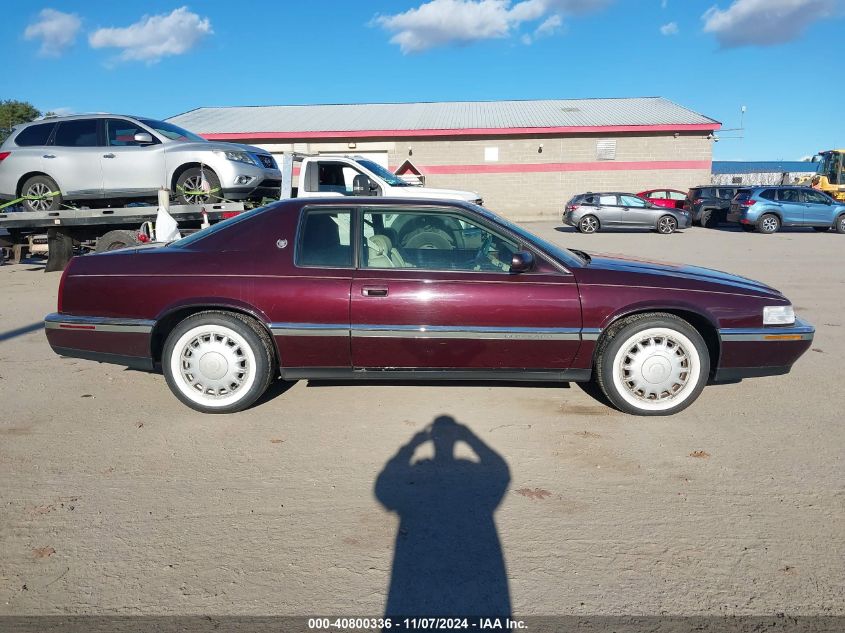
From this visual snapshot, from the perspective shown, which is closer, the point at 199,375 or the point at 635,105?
the point at 199,375

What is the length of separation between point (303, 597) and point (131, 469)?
1568 mm

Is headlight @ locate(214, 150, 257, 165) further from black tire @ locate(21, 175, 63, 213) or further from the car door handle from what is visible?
the car door handle

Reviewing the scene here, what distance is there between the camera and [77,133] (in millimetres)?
8836

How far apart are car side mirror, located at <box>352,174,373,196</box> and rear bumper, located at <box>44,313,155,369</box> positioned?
5865 mm

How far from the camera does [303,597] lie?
222 centimetres

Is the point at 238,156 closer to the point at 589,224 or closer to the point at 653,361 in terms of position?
the point at 653,361

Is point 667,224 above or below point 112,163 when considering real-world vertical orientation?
below

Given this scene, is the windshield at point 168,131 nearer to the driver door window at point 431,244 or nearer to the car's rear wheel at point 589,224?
the driver door window at point 431,244

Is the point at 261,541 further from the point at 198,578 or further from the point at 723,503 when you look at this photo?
the point at 723,503

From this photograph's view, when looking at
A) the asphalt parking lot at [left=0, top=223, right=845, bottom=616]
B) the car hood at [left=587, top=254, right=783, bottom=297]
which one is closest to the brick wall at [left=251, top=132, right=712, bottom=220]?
the car hood at [left=587, top=254, right=783, bottom=297]

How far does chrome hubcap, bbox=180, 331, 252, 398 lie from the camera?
3938mm

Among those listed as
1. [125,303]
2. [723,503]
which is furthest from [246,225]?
[723,503]

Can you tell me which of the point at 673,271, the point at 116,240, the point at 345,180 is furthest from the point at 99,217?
the point at 673,271

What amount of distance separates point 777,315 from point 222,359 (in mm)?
3761
